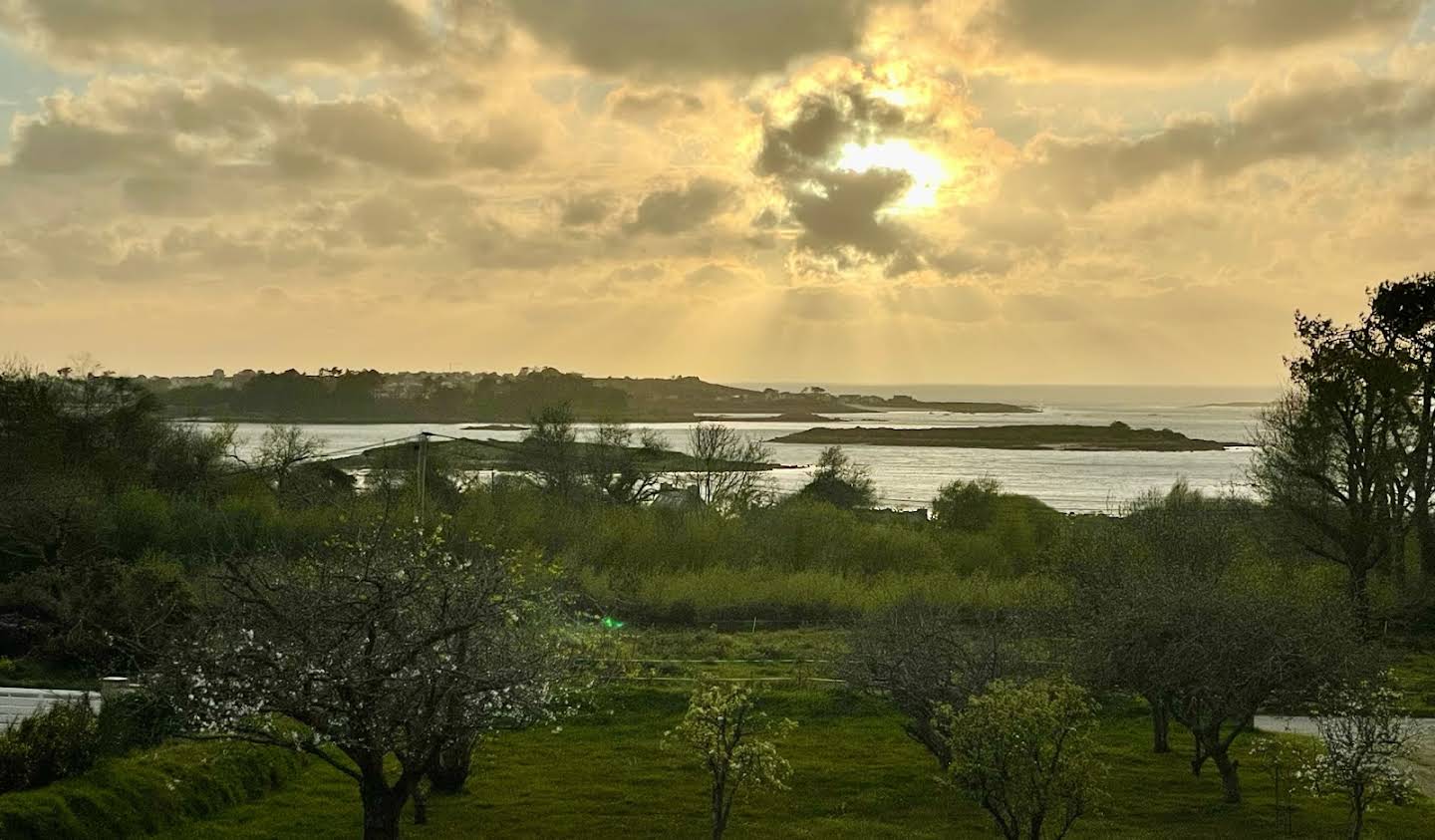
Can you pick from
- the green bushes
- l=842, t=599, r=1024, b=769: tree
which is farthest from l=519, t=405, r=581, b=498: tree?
the green bushes

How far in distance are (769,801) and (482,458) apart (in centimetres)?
6878

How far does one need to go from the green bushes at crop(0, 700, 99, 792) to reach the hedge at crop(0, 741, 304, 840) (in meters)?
0.28

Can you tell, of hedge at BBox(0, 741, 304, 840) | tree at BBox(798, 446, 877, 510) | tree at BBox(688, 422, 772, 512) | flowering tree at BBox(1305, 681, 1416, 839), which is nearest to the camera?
hedge at BBox(0, 741, 304, 840)

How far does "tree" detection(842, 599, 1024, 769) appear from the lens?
2297cm

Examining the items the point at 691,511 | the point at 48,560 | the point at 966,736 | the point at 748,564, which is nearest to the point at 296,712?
the point at 966,736

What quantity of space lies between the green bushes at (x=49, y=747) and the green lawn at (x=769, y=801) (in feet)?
7.21

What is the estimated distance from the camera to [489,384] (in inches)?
5969

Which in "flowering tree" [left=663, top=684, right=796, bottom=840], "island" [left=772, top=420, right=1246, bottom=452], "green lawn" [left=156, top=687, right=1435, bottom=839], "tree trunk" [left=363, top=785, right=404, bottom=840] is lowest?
"green lawn" [left=156, top=687, right=1435, bottom=839]

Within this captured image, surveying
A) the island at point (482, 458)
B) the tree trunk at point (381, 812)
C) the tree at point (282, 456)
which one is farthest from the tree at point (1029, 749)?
the tree at point (282, 456)

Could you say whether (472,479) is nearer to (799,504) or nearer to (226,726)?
(799,504)

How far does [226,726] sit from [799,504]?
45.8 m

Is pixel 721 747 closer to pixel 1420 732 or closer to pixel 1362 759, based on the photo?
pixel 1362 759

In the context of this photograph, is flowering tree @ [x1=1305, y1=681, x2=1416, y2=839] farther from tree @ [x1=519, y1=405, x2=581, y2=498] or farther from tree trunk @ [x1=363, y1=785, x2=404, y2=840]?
tree @ [x1=519, y1=405, x2=581, y2=498]

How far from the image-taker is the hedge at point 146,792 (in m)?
17.2
